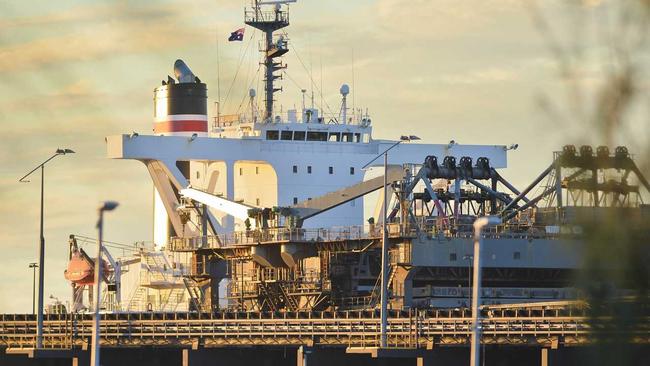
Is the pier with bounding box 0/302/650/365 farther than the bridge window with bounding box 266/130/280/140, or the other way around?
the bridge window with bounding box 266/130/280/140

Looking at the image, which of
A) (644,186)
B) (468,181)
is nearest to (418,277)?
(468,181)

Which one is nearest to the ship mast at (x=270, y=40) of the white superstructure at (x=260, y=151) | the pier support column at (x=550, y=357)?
the white superstructure at (x=260, y=151)

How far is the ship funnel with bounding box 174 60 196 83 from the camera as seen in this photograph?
12975cm

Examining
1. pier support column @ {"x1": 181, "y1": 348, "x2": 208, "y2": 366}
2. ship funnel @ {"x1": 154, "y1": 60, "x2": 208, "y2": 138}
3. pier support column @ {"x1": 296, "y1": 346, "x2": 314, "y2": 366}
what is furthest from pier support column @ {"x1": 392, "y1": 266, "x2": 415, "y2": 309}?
ship funnel @ {"x1": 154, "y1": 60, "x2": 208, "y2": 138}

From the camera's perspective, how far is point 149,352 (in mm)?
85750

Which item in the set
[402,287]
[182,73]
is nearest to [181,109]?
[182,73]

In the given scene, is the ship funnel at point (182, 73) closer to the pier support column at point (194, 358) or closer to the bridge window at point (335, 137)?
the bridge window at point (335, 137)

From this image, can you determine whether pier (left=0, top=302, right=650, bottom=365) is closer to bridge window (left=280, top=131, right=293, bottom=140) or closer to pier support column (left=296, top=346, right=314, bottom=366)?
pier support column (left=296, top=346, right=314, bottom=366)

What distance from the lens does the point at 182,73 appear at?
428 ft

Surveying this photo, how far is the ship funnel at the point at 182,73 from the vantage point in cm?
12975

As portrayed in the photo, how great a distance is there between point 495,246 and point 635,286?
192 feet

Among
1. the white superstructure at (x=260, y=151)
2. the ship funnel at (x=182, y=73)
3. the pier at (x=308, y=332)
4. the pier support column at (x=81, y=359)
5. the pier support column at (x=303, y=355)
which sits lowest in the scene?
the pier support column at (x=81, y=359)

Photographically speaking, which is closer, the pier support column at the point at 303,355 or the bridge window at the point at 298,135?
the pier support column at the point at 303,355

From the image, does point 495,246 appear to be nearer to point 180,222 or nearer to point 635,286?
point 180,222
